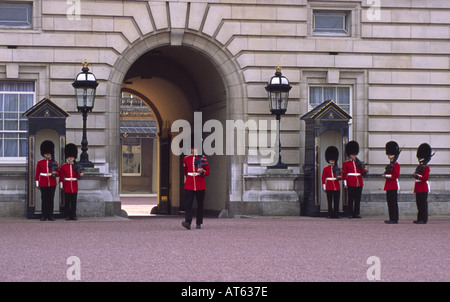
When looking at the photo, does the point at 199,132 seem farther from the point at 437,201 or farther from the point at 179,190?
the point at 437,201

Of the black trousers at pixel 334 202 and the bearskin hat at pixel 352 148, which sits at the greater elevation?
the bearskin hat at pixel 352 148

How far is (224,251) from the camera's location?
10039 millimetres

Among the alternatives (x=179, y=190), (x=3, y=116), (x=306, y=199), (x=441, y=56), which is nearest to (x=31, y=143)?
(x=3, y=116)

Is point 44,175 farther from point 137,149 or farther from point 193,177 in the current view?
point 137,149

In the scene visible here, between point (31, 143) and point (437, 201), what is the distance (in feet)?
25.9

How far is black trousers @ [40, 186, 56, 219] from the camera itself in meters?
15.8

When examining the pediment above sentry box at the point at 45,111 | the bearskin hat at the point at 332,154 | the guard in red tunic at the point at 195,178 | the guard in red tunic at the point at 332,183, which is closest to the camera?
the guard in red tunic at the point at 195,178

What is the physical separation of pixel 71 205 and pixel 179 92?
642 cm

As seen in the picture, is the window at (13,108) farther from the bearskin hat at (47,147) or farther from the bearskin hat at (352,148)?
the bearskin hat at (352,148)

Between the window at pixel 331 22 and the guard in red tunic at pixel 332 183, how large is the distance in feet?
8.82

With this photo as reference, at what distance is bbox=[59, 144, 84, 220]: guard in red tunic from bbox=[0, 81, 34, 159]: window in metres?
1.63

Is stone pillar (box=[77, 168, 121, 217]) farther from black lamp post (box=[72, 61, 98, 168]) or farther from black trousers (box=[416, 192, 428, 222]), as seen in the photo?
black trousers (box=[416, 192, 428, 222])

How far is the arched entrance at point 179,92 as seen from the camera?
17906 mm

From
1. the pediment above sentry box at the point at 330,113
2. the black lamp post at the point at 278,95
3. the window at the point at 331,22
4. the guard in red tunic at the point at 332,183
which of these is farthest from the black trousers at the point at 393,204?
the window at the point at 331,22
